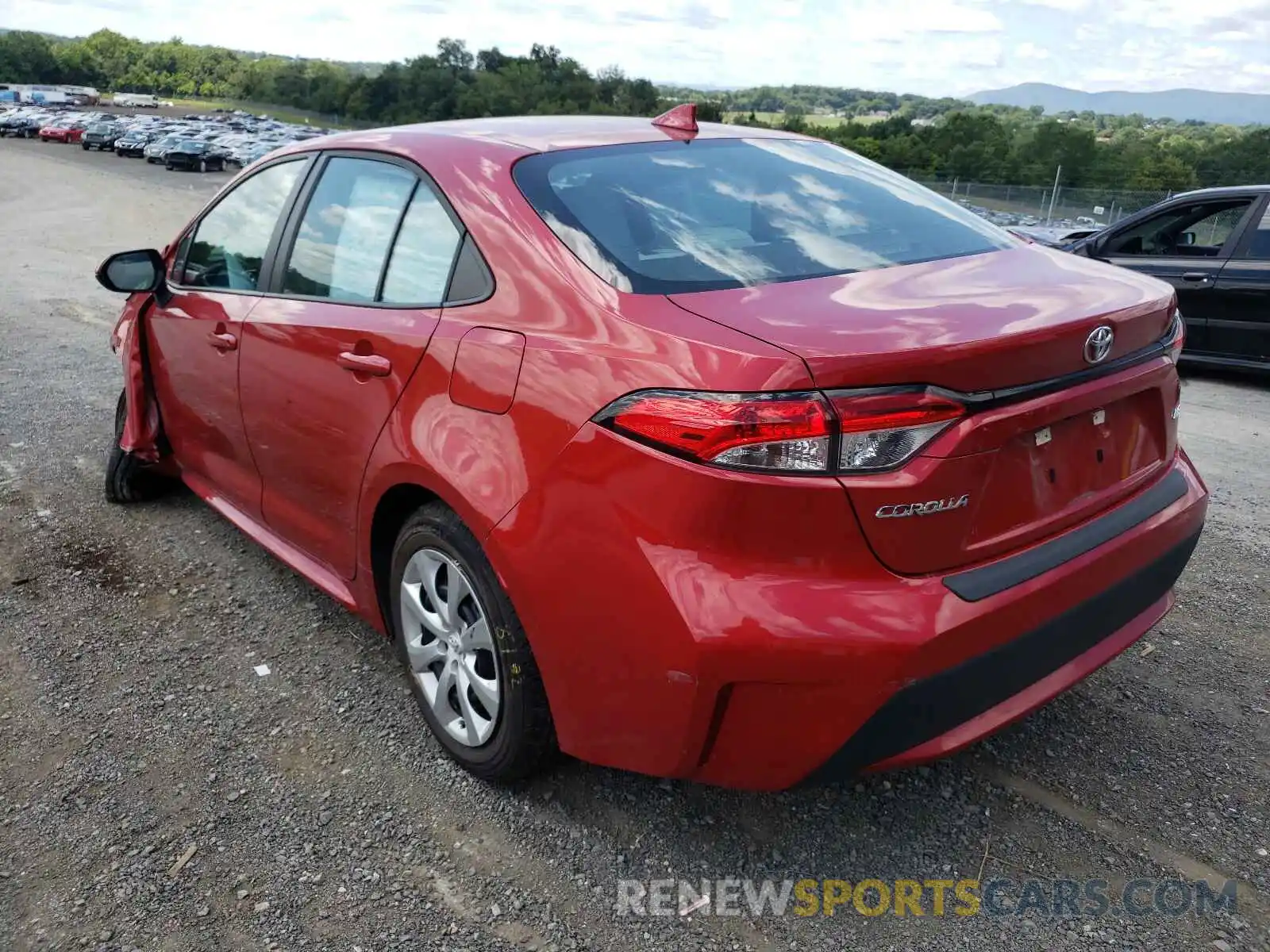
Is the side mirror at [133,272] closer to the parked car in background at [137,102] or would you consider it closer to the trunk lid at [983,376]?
the trunk lid at [983,376]

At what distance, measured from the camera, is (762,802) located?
2.67 metres

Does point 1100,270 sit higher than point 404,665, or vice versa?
point 1100,270

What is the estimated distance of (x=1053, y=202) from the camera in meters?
25.8

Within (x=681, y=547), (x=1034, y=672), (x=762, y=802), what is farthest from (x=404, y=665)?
(x=1034, y=672)

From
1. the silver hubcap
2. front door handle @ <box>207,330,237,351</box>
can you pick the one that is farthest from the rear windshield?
front door handle @ <box>207,330,237,351</box>

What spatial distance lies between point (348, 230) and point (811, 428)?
5.85ft

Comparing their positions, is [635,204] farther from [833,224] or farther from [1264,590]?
[1264,590]

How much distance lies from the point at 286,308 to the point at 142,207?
2133 cm

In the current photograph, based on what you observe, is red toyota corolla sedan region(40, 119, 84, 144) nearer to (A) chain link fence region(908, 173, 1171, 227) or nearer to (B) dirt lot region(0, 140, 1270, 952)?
(A) chain link fence region(908, 173, 1171, 227)

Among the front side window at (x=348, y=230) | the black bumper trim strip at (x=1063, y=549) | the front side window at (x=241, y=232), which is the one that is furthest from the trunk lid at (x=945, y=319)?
the front side window at (x=241, y=232)

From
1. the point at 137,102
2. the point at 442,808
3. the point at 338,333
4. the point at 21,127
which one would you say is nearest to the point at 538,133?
the point at 338,333

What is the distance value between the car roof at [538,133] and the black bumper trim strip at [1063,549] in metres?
1.59

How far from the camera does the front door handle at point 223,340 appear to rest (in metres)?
3.44

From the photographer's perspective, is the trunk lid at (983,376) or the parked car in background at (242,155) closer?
the trunk lid at (983,376)
